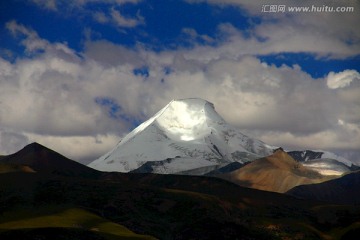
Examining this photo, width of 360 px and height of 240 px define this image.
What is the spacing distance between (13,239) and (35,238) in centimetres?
668

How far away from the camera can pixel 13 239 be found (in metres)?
197

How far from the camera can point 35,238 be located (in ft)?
655
